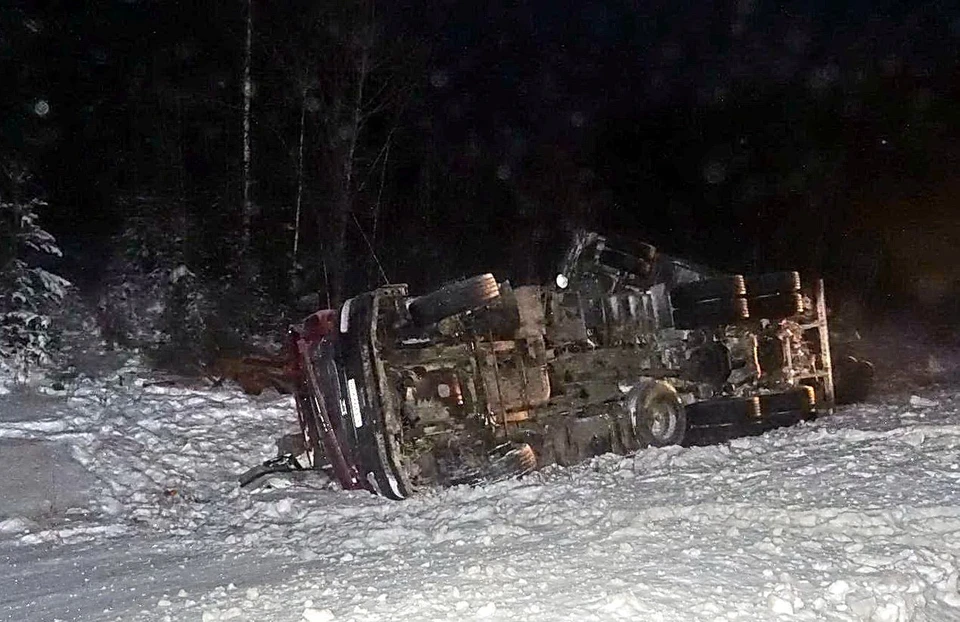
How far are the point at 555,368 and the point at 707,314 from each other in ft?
6.73

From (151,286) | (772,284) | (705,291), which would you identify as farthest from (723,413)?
(151,286)

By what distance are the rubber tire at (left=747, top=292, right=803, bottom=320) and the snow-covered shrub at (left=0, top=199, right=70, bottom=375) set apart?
33.8 feet

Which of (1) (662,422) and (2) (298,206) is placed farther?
(2) (298,206)

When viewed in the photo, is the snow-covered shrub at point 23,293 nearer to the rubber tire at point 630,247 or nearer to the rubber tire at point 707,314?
the rubber tire at point 630,247

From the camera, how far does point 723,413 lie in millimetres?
10648

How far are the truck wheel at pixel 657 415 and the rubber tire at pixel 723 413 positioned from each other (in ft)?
0.50

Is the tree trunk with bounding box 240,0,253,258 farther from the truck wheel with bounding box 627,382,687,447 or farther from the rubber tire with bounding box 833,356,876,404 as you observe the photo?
the truck wheel with bounding box 627,382,687,447

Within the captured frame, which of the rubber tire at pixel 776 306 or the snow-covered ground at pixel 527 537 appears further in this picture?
the rubber tire at pixel 776 306

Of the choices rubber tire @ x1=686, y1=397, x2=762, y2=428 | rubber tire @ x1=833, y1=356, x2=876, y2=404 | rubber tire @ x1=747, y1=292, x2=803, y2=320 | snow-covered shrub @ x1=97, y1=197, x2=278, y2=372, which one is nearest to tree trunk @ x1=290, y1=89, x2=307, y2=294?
snow-covered shrub @ x1=97, y1=197, x2=278, y2=372

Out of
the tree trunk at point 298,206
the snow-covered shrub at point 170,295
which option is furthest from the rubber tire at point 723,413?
the tree trunk at point 298,206

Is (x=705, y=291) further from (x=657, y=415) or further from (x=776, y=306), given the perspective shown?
(x=657, y=415)

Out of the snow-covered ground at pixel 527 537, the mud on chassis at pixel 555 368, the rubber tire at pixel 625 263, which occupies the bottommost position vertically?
the snow-covered ground at pixel 527 537

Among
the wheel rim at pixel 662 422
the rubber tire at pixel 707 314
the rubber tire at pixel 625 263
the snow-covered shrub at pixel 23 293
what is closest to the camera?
the wheel rim at pixel 662 422

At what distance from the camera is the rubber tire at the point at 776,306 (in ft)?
36.8
